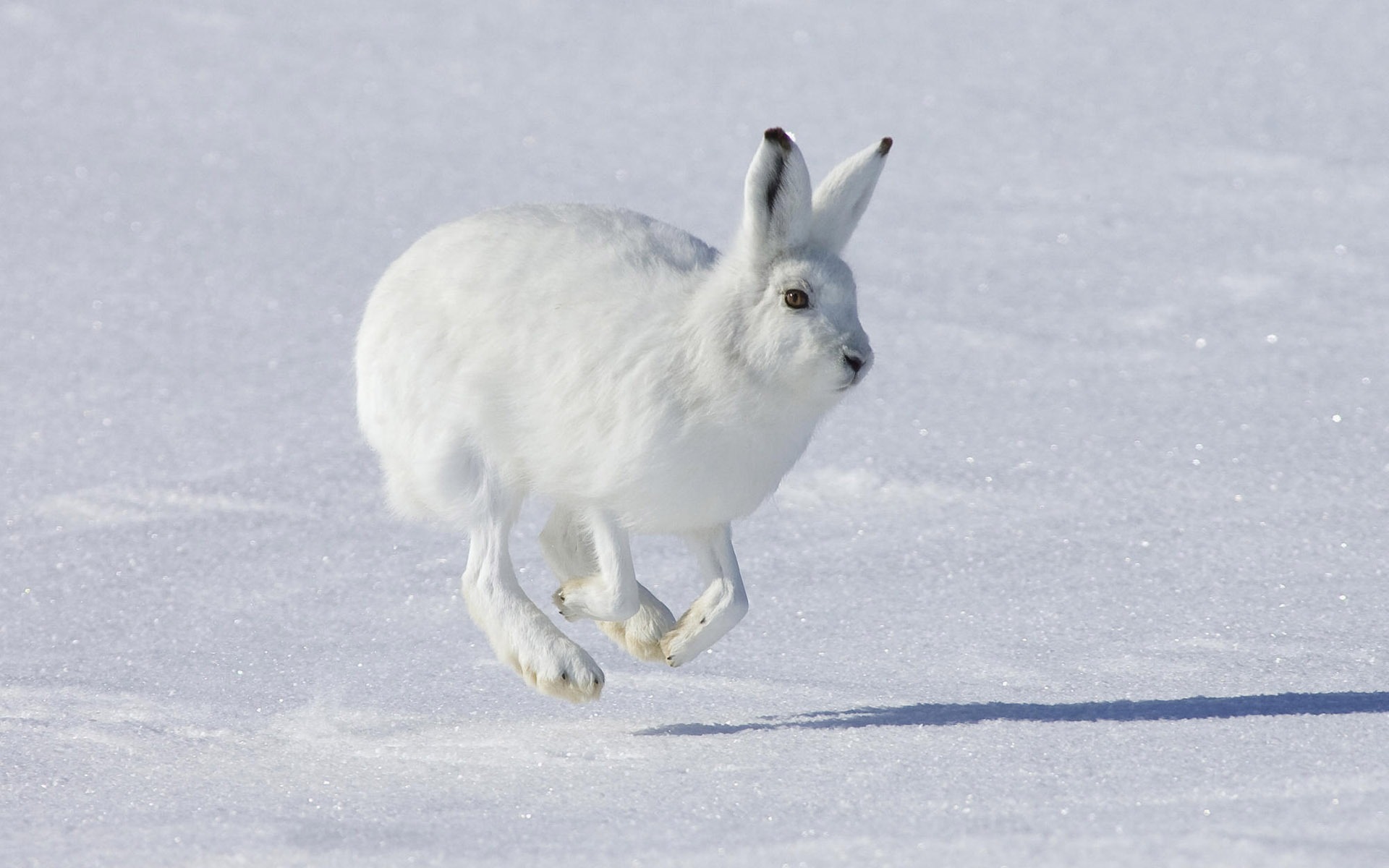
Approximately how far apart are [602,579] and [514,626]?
262 mm

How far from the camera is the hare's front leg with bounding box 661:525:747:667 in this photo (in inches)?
171

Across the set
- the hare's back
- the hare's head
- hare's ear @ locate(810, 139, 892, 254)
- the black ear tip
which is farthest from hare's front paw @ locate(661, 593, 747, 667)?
the black ear tip

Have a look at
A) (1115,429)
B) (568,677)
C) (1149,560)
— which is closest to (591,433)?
(568,677)

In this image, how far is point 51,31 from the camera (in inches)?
451

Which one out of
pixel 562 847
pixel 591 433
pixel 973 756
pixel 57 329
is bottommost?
pixel 57 329

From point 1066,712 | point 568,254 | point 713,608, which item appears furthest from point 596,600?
point 1066,712

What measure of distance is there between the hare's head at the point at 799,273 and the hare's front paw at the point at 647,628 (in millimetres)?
813

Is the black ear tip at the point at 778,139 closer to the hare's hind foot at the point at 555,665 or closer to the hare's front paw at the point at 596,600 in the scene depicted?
the hare's front paw at the point at 596,600

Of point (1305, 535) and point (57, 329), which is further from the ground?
point (1305, 535)

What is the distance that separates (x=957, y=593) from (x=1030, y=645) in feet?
1.60

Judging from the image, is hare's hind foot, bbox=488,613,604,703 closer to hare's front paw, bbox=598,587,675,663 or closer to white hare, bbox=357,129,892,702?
white hare, bbox=357,129,892,702

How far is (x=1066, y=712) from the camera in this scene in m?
4.46

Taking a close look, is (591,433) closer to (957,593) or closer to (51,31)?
(957,593)

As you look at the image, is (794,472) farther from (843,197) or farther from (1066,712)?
(843,197)
